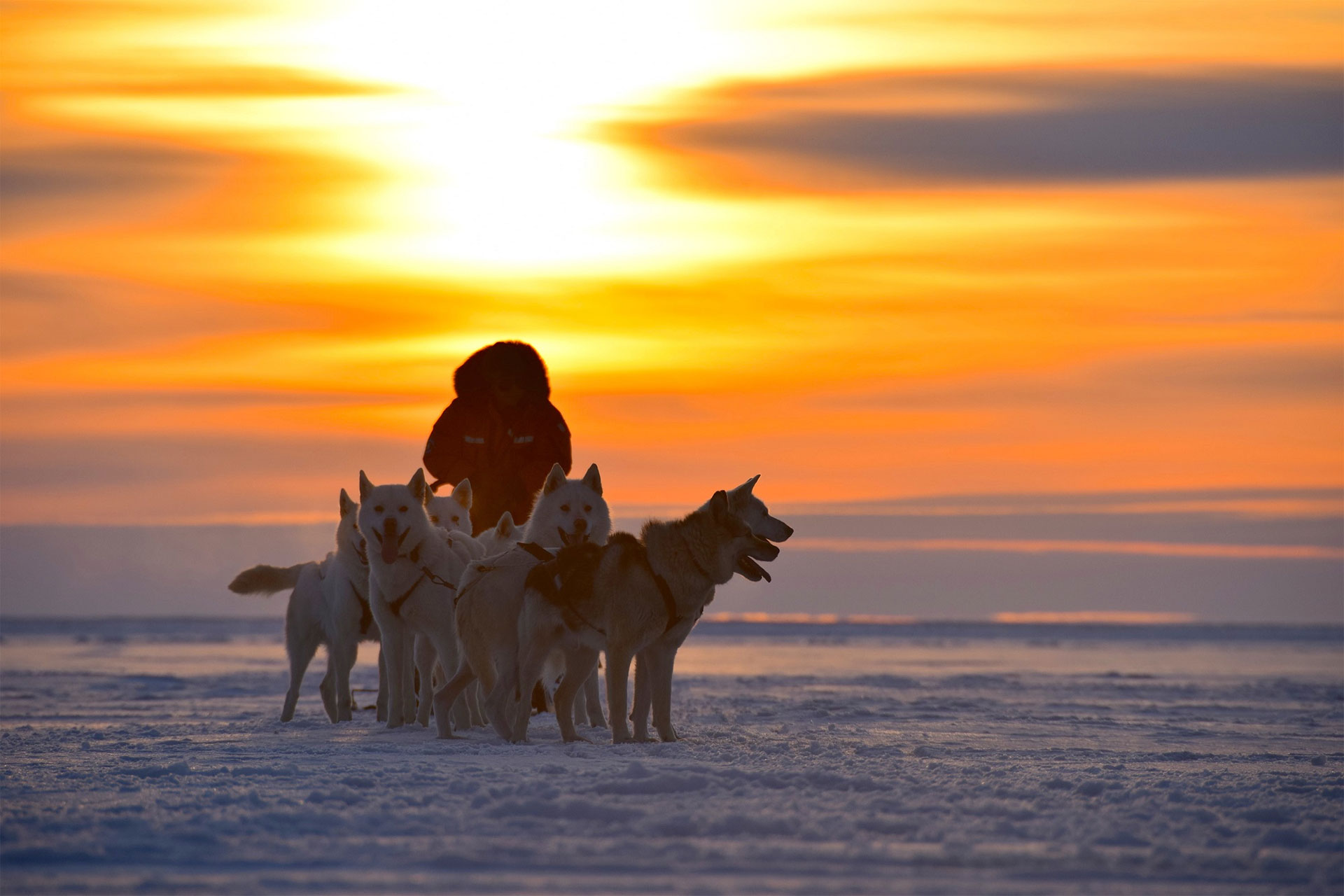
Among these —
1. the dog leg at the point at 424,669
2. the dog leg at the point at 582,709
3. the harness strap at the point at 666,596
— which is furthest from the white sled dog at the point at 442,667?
the harness strap at the point at 666,596


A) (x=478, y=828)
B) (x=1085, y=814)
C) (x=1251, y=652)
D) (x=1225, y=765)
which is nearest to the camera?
(x=478, y=828)

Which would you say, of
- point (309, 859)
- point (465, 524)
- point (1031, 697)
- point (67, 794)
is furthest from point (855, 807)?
point (1031, 697)

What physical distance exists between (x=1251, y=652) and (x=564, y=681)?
22.0 m

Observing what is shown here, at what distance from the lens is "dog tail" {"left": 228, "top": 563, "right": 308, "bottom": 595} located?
1086cm

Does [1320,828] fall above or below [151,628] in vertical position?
above

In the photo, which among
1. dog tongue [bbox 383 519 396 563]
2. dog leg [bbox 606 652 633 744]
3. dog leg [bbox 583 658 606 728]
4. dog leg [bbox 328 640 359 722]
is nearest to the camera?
dog leg [bbox 606 652 633 744]

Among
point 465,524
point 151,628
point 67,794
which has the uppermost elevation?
point 465,524

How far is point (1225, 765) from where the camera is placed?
7516mm

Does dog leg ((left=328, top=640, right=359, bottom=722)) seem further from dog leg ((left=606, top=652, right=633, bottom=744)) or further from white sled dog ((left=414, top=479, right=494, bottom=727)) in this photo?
dog leg ((left=606, top=652, right=633, bottom=744))

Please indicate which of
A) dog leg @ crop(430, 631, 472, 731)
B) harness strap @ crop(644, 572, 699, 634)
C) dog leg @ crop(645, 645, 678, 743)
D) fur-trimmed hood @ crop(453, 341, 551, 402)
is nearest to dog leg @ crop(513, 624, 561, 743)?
dog leg @ crop(645, 645, 678, 743)

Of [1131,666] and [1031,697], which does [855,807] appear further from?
[1131,666]

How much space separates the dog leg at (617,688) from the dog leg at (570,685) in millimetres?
233

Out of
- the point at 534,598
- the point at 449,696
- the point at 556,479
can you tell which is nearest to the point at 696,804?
the point at 534,598

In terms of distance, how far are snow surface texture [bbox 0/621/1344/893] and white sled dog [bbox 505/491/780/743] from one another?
436mm
